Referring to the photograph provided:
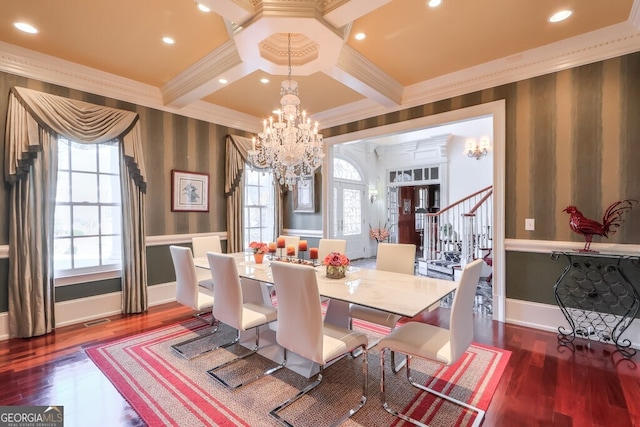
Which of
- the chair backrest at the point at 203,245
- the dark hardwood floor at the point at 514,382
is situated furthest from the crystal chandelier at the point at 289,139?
the dark hardwood floor at the point at 514,382

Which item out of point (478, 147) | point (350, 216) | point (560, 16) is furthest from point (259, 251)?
point (478, 147)

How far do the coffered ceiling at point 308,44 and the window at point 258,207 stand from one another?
1786 millimetres

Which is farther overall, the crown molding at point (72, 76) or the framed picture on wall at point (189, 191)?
the framed picture on wall at point (189, 191)

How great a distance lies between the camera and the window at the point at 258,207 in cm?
543

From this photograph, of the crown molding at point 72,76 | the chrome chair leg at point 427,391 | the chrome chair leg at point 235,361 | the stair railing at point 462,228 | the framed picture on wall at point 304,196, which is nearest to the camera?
the chrome chair leg at point 427,391

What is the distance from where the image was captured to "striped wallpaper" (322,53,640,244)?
2805mm

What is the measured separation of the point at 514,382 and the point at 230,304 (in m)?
2.24

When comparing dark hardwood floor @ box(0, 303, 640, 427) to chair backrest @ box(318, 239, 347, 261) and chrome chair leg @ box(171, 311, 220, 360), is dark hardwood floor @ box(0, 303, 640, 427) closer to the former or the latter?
chrome chair leg @ box(171, 311, 220, 360)

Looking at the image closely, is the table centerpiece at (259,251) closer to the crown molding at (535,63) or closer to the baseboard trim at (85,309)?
the baseboard trim at (85,309)

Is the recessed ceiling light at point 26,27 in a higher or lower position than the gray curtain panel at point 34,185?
Answer: higher

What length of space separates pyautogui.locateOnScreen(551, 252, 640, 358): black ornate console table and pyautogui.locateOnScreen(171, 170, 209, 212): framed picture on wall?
4.54 m

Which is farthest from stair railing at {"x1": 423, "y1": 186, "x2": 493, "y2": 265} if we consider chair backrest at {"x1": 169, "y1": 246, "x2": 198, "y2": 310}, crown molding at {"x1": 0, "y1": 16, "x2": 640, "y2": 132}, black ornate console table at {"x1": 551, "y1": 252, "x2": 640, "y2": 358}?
chair backrest at {"x1": 169, "y1": 246, "x2": 198, "y2": 310}

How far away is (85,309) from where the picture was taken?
358cm

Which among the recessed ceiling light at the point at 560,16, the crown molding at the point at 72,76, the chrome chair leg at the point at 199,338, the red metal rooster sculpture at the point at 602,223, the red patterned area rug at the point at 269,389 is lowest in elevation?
the red patterned area rug at the point at 269,389
